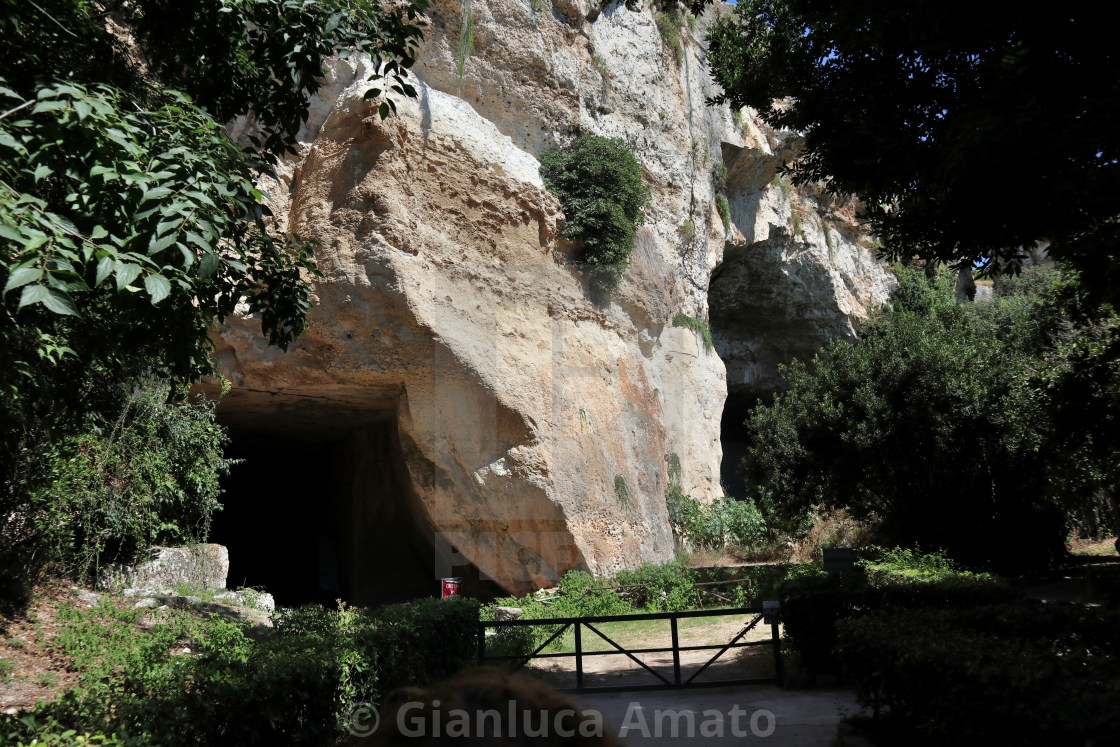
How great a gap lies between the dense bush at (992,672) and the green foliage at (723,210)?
50.4 feet

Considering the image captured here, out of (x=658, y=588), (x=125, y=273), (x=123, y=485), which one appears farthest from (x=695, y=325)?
(x=125, y=273)

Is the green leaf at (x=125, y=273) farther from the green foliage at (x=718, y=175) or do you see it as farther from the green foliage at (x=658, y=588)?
the green foliage at (x=718, y=175)

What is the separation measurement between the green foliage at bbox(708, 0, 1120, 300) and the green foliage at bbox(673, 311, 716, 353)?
10.6 m

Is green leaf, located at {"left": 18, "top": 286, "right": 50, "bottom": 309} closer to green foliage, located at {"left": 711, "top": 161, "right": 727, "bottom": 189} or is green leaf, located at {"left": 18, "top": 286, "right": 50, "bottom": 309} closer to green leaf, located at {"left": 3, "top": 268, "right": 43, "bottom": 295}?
green leaf, located at {"left": 3, "top": 268, "right": 43, "bottom": 295}

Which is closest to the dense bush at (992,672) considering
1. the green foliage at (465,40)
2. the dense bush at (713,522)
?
the dense bush at (713,522)

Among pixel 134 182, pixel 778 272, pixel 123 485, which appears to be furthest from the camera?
pixel 778 272

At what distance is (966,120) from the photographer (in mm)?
4645

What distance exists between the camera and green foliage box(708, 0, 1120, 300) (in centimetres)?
428

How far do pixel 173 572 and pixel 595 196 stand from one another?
9.50m

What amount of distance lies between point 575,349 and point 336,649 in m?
9.21

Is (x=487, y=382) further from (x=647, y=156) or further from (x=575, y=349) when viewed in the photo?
(x=647, y=156)

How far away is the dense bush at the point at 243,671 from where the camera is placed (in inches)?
135

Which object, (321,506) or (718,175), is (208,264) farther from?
(718,175)
